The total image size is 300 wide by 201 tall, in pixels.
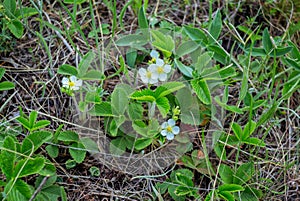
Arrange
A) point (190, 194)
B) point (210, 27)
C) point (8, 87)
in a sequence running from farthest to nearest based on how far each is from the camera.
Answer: point (210, 27) < point (8, 87) < point (190, 194)

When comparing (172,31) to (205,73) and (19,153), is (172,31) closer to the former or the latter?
(205,73)

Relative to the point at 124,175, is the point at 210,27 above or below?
above

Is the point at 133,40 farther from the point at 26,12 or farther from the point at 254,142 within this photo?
the point at 254,142

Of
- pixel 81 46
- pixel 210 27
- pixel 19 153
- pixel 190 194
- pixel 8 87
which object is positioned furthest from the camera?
pixel 81 46

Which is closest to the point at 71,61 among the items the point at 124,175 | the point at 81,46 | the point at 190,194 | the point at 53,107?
the point at 81,46

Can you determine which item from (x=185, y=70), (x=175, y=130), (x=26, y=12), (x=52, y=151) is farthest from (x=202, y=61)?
(x=26, y=12)

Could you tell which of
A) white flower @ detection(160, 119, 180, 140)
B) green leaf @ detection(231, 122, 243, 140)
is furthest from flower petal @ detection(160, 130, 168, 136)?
green leaf @ detection(231, 122, 243, 140)

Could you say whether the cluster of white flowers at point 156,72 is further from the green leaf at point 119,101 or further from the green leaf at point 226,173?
the green leaf at point 226,173
